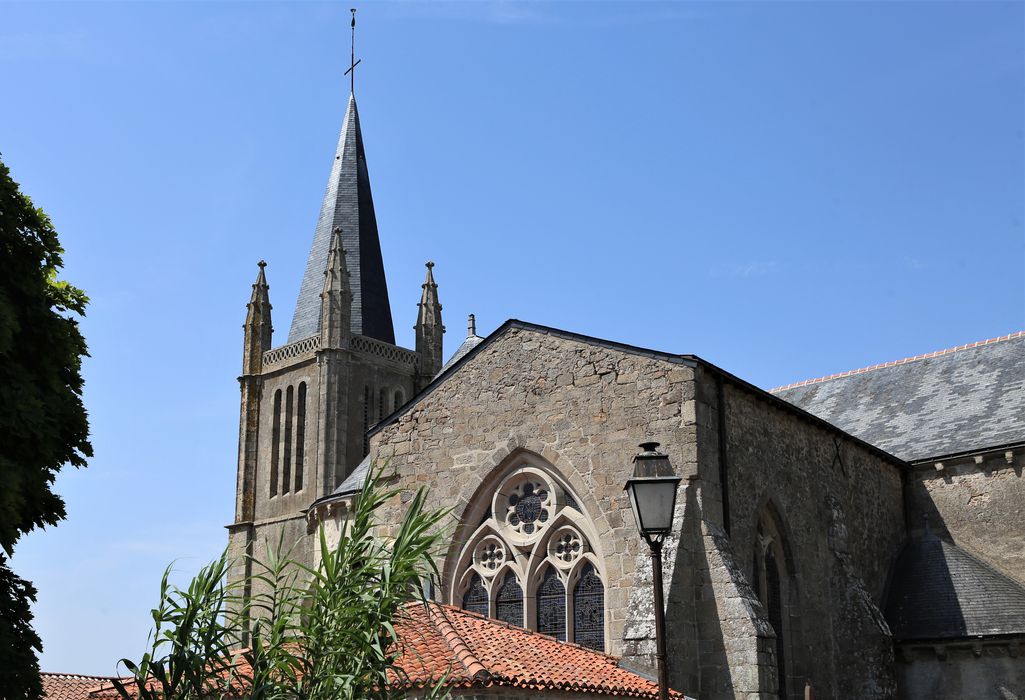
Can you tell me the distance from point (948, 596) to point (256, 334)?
39.2 meters

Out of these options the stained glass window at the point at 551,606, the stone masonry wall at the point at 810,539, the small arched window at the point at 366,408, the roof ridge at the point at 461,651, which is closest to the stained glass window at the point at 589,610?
the stained glass window at the point at 551,606

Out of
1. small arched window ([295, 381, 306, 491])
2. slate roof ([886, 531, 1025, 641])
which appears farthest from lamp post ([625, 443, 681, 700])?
small arched window ([295, 381, 306, 491])

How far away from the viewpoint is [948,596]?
61.6 feet

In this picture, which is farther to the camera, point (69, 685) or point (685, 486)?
point (69, 685)

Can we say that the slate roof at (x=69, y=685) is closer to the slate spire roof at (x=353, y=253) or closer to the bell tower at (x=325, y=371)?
the bell tower at (x=325, y=371)

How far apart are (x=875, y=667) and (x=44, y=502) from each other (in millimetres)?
11824

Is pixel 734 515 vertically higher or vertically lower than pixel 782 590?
higher

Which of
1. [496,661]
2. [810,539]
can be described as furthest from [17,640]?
[810,539]

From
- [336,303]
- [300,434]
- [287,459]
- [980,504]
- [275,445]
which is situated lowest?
[980,504]

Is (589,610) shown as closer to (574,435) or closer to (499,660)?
(574,435)

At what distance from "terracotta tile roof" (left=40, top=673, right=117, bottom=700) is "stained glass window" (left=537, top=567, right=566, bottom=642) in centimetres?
1280

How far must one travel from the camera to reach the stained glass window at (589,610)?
1466 centimetres

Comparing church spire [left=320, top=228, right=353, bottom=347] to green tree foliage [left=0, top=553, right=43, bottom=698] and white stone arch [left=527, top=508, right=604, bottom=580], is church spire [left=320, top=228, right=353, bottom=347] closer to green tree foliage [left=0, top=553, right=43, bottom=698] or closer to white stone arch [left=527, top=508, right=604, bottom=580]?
white stone arch [left=527, top=508, right=604, bottom=580]

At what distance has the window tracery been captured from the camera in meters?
14.9
